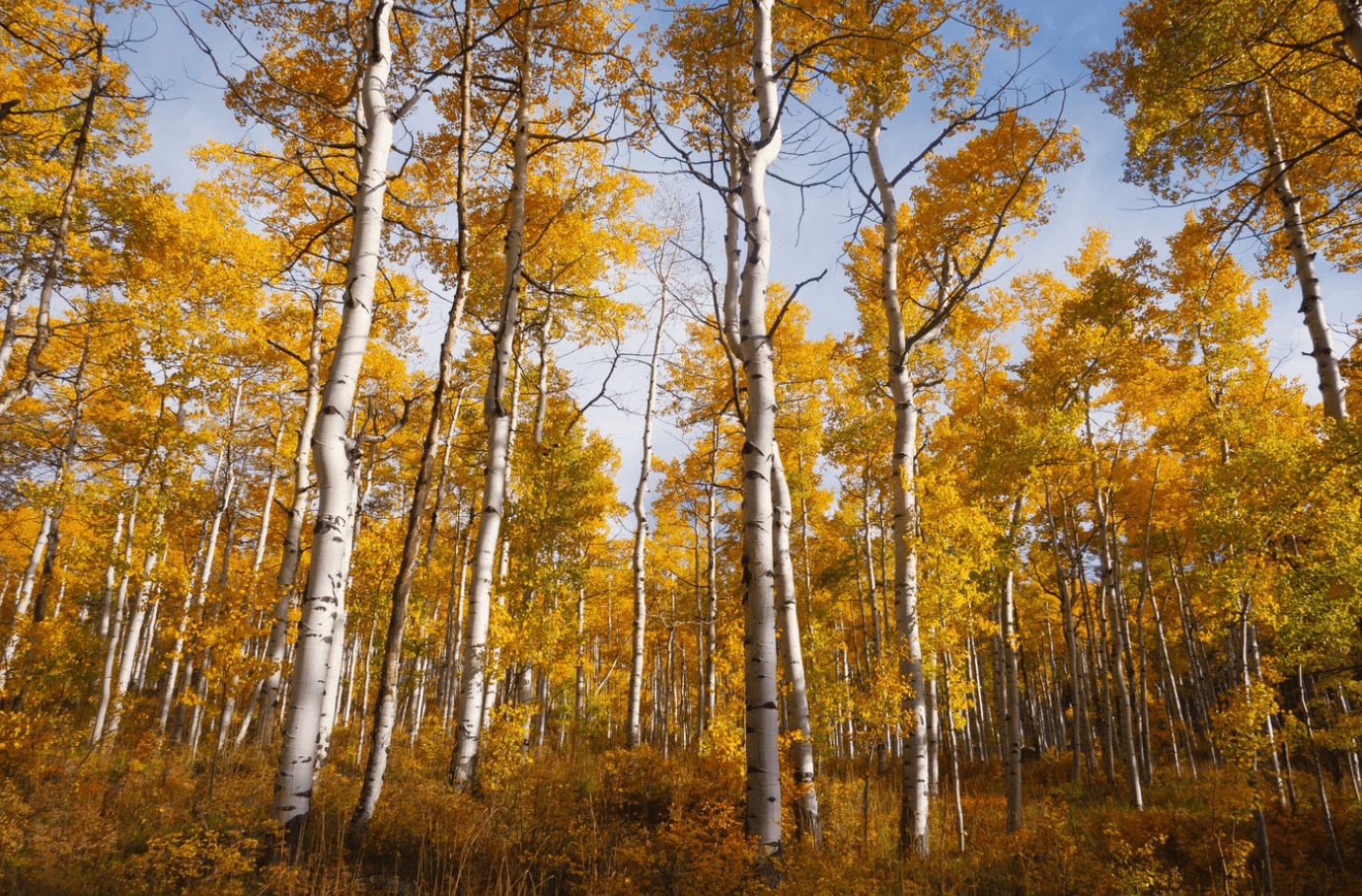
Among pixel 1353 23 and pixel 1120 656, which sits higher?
pixel 1353 23

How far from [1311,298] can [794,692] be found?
24.1 ft

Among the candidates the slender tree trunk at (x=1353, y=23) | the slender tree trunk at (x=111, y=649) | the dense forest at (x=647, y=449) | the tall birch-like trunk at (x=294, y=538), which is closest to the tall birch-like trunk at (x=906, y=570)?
the dense forest at (x=647, y=449)

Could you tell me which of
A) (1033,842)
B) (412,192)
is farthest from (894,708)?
(412,192)

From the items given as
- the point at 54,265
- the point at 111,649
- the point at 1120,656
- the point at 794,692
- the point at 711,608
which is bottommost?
the point at 794,692

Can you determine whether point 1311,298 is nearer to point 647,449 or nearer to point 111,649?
point 647,449

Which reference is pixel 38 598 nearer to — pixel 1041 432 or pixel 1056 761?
pixel 1041 432

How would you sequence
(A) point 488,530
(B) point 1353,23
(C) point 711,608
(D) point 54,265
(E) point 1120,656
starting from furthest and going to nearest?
(C) point 711,608, (E) point 1120,656, (D) point 54,265, (A) point 488,530, (B) point 1353,23

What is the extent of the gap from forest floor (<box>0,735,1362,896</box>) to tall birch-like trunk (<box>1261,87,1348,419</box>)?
14.3 ft

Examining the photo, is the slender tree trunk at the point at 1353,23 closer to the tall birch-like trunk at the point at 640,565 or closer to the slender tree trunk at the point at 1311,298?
the slender tree trunk at the point at 1311,298

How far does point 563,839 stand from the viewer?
16.2 ft

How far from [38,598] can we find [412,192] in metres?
8.85

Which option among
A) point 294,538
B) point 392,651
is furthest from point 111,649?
point 392,651

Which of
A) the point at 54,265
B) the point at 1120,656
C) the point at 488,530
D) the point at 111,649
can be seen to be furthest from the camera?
the point at 1120,656

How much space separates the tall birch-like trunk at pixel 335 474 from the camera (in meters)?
3.80
